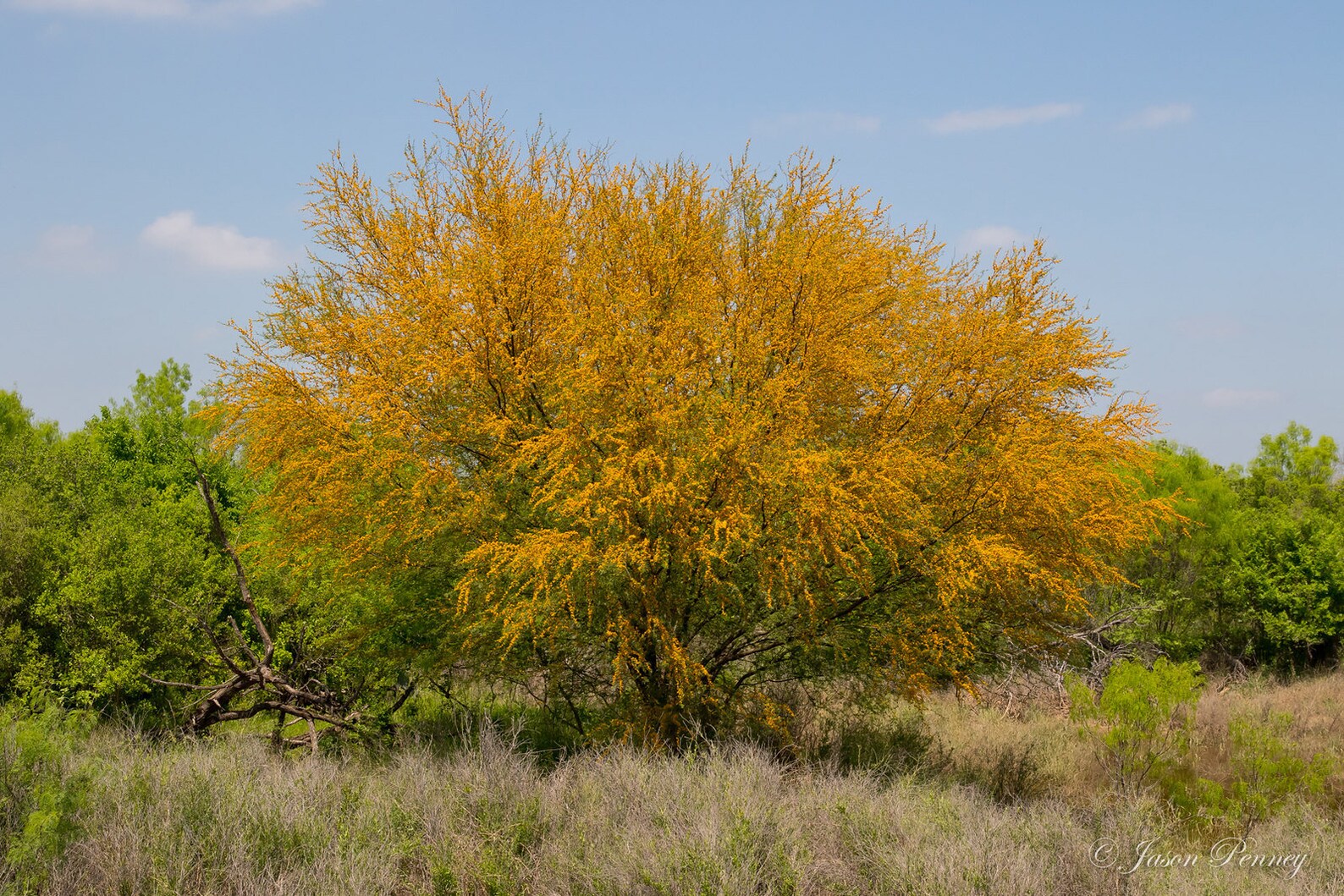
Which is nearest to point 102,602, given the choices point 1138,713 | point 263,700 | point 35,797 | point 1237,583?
point 263,700

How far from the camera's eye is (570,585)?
10.0 m

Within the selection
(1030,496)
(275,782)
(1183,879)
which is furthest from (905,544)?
(275,782)

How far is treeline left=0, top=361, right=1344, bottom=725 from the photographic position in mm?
12727

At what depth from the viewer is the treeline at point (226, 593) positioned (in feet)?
41.8

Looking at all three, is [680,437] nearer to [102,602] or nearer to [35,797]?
[35,797]

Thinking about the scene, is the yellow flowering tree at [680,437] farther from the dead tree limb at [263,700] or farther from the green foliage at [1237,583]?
the green foliage at [1237,583]

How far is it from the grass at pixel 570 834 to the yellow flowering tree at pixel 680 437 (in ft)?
5.59

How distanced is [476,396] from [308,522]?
238 cm

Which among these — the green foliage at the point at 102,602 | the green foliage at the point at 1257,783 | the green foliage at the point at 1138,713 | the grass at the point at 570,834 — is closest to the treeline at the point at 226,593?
the green foliage at the point at 102,602

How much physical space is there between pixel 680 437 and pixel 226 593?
887cm

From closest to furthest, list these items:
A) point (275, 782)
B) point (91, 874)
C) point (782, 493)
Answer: point (91, 874) → point (275, 782) → point (782, 493)

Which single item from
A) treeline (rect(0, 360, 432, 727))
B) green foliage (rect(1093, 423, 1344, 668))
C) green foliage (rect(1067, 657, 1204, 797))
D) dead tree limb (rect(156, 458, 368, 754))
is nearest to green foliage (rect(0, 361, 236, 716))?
treeline (rect(0, 360, 432, 727))

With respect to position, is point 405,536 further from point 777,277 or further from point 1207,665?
point 1207,665

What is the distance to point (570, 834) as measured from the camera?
289 inches
